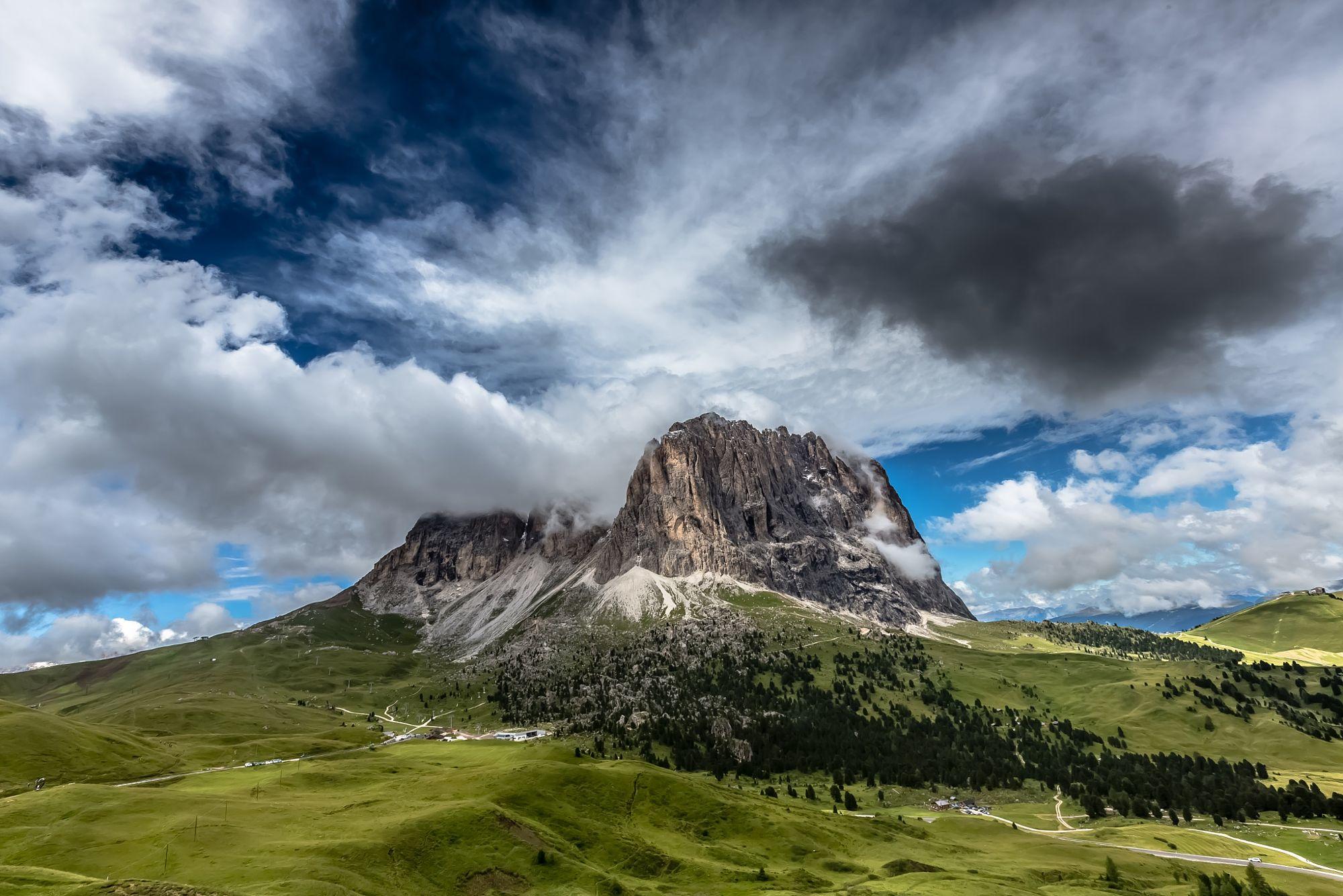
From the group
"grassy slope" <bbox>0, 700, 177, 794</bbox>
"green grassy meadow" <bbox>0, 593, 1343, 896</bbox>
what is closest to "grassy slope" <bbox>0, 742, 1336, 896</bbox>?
"green grassy meadow" <bbox>0, 593, 1343, 896</bbox>

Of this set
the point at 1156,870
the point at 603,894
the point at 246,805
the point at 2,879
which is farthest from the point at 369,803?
the point at 1156,870

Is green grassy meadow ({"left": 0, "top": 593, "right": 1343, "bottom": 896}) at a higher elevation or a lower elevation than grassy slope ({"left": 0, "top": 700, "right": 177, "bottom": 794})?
lower

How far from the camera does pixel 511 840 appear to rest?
10275 centimetres

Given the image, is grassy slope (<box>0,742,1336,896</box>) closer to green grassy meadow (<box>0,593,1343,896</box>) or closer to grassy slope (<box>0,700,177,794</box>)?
green grassy meadow (<box>0,593,1343,896</box>)

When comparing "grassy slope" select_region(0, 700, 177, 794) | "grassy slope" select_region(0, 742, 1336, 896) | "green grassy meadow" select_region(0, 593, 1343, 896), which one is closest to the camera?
"green grassy meadow" select_region(0, 593, 1343, 896)

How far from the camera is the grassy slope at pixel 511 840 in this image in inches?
3425

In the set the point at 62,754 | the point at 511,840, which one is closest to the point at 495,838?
the point at 511,840

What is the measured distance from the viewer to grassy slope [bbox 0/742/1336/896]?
285 feet

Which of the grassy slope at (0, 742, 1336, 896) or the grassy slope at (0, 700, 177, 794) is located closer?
the grassy slope at (0, 742, 1336, 896)

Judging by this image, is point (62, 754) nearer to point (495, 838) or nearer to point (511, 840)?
point (495, 838)

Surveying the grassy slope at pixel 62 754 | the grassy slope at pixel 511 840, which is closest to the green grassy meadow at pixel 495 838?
the grassy slope at pixel 511 840

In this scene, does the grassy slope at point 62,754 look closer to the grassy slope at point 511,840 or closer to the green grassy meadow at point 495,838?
the green grassy meadow at point 495,838

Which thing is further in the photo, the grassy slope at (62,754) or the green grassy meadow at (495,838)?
the grassy slope at (62,754)

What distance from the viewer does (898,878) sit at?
346 ft
